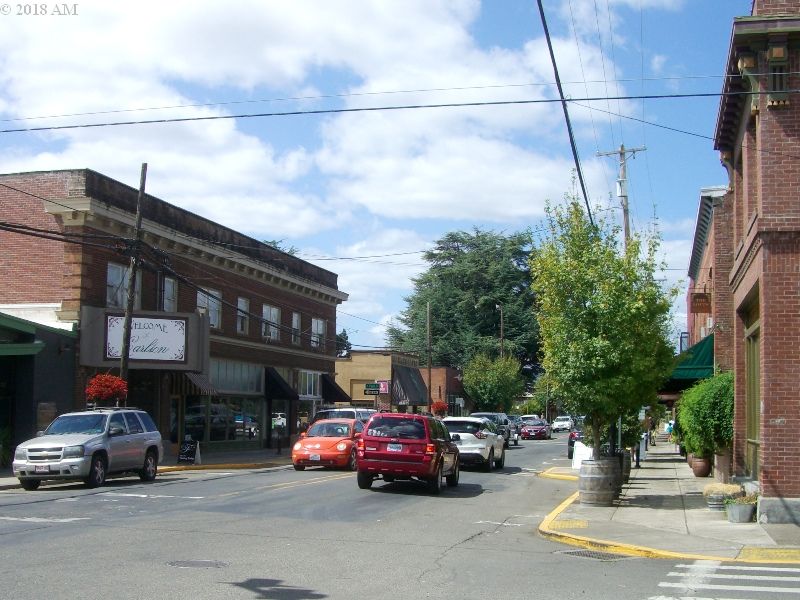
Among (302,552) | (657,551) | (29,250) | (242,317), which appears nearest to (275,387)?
(242,317)

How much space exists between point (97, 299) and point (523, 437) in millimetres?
38334

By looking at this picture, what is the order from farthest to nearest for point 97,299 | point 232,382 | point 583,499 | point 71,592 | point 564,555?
point 232,382 → point 97,299 → point 583,499 → point 564,555 → point 71,592

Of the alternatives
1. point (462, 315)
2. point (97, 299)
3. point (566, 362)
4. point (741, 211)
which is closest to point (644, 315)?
point (566, 362)

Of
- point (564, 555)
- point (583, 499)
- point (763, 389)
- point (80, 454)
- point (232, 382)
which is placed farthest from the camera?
point (232, 382)

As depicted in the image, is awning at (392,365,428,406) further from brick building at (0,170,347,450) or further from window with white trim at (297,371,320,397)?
brick building at (0,170,347,450)

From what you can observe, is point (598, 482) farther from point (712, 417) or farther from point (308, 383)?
point (308, 383)

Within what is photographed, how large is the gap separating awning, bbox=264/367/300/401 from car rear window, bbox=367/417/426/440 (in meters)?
21.8

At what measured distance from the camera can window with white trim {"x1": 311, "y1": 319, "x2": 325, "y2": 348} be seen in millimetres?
48206

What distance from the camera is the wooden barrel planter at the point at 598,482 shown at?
18312mm

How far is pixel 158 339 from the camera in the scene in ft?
104

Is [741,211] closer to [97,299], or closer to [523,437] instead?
[97,299]

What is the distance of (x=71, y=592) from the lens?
8852 mm

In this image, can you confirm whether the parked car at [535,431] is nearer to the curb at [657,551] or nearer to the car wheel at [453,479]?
the car wheel at [453,479]

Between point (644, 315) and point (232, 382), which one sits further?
point (232, 382)
